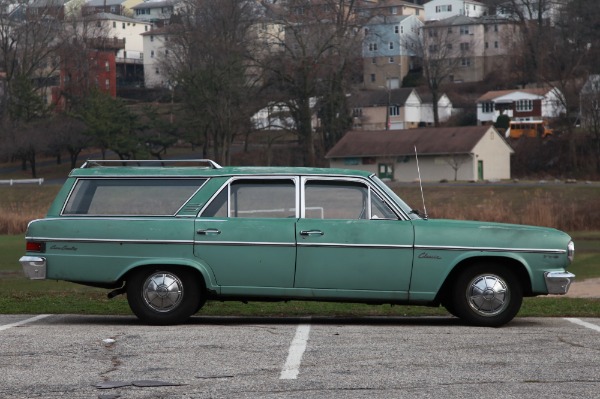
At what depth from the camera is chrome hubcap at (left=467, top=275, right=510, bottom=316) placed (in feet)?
39.1

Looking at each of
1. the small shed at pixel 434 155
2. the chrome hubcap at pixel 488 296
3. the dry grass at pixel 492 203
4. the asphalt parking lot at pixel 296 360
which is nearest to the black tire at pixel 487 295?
the chrome hubcap at pixel 488 296

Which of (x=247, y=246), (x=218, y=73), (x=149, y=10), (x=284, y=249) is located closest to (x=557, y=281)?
(x=284, y=249)

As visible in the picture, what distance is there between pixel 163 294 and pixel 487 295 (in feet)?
11.1

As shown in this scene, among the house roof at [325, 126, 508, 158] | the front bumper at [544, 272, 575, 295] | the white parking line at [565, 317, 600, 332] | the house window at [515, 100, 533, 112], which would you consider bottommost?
the white parking line at [565, 317, 600, 332]

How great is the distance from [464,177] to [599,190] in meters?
25.0

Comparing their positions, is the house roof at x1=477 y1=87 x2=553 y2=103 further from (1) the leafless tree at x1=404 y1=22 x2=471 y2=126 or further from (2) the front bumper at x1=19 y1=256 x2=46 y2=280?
(2) the front bumper at x1=19 y1=256 x2=46 y2=280

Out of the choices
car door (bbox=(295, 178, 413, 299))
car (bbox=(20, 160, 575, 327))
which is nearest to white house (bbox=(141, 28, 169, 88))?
car (bbox=(20, 160, 575, 327))

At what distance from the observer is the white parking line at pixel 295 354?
28.4 feet

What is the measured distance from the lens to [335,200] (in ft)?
40.1

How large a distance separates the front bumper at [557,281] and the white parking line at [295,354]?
254cm

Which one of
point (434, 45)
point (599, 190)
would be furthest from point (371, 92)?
point (599, 190)

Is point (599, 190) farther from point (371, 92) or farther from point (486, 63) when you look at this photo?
point (486, 63)

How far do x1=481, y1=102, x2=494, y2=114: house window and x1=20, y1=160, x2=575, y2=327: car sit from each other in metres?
92.5

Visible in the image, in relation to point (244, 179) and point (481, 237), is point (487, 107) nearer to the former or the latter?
point (481, 237)
